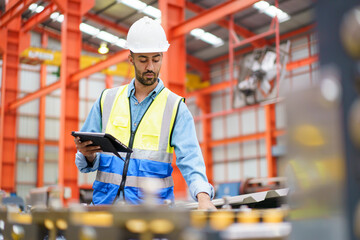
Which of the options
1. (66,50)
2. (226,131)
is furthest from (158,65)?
(226,131)

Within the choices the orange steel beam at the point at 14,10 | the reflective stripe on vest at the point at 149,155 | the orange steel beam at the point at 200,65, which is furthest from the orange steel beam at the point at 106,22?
the reflective stripe on vest at the point at 149,155

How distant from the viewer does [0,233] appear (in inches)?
77.4

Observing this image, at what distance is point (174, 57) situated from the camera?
999cm

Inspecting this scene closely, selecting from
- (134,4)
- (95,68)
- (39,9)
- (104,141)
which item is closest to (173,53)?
(95,68)

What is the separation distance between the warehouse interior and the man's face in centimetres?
79

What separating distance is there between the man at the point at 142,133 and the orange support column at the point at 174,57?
6.57m

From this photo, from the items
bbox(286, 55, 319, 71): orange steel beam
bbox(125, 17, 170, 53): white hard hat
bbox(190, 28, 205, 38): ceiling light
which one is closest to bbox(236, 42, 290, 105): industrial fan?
bbox(286, 55, 319, 71): orange steel beam

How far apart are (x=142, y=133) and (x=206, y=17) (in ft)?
24.6

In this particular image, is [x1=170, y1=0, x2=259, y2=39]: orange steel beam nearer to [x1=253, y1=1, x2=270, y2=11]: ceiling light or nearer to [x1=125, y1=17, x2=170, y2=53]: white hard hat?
[x1=125, y1=17, x2=170, y2=53]: white hard hat

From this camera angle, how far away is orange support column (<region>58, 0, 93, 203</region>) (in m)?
13.4

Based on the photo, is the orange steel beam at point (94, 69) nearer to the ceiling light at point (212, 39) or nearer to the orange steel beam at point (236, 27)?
the orange steel beam at point (236, 27)

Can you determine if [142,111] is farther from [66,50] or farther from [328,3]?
[66,50]

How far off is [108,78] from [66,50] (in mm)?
10256

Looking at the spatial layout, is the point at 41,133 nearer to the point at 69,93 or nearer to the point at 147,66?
the point at 69,93
